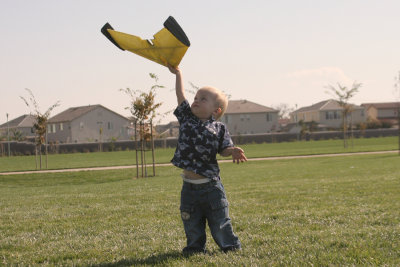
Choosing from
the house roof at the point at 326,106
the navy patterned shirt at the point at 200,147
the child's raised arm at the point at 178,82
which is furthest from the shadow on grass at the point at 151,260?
the house roof at the point at 326,106

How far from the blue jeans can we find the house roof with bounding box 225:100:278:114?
78.6m

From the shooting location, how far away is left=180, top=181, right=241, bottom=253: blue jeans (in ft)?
15.2

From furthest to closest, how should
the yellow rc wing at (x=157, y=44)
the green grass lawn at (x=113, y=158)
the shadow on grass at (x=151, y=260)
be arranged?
the green grass lawn at (x=113, y=158)
the yellow rc wing at (x=157, y=44)
the shadow on grass at (x=151, y=260)

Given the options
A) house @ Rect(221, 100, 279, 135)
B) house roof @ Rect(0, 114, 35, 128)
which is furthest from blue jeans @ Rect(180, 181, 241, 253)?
house roof @ Rect(0, 114, 35, 128)

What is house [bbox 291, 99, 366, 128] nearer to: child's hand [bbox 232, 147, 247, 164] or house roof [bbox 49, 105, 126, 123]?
house roof [bbox 49, 105, 126, 123]

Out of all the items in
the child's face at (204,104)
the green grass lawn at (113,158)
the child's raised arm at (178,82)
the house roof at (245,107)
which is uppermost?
the house roof at (245,107)

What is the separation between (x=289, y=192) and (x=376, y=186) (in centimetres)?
226

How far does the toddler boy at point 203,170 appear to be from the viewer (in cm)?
457

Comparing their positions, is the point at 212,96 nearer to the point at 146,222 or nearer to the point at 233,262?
the point at 233,262

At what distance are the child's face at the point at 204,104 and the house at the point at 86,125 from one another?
71.6 m

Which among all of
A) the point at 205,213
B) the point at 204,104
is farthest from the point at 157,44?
the point at 205,213

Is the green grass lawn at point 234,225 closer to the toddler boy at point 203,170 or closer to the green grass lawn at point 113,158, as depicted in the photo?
the toddler boy at point 203,170

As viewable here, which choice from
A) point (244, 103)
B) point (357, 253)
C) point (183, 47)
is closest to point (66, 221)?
point (183, 47)

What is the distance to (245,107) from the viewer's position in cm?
8588
